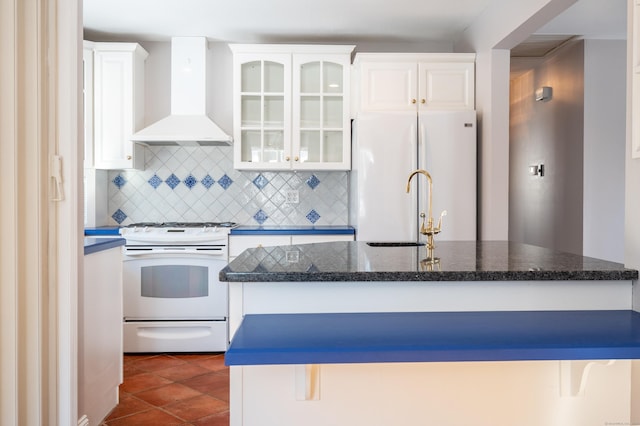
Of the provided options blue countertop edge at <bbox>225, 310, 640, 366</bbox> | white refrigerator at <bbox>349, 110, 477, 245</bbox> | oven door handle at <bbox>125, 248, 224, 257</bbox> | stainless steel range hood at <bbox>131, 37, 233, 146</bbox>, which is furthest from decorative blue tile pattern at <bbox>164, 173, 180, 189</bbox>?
blue countertop edge at <bbox>225, 310, 640, 366</bbox>

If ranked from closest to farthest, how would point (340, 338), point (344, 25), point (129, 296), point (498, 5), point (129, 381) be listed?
point (340, 338), point (129, 381), point (498, 5), point (129, 296), point (344, 25)

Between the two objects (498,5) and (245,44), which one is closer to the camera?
(498,5)

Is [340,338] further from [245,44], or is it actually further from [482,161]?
[245,44]

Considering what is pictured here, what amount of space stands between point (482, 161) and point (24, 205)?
9.69ft

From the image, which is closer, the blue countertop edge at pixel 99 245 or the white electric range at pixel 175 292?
the blue countertop edge at pixel 99 245

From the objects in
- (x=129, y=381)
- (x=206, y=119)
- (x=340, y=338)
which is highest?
(x=206, y=119)

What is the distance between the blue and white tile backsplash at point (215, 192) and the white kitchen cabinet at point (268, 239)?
1.88 ft

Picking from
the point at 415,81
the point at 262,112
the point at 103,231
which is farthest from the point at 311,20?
the point at 103,231

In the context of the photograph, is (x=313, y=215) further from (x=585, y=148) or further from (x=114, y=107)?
(x=585, y=148)

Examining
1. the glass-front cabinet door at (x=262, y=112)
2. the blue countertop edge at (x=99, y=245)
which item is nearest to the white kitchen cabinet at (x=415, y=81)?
the glass-front cabinet door at (x=262, y=112)

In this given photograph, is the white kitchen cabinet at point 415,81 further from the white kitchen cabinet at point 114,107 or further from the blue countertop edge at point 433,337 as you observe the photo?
the blue countertop edge at point 433,337

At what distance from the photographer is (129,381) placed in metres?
3.17

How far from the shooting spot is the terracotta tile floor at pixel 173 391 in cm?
260

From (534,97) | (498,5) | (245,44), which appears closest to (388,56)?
(498,5)
